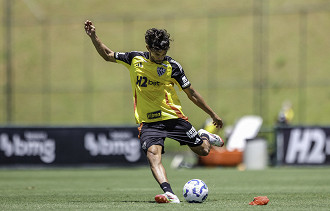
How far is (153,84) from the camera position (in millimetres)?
9945

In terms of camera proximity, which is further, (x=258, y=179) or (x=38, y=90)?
(x=38, y=90)

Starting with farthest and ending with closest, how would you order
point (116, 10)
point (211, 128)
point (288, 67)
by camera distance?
point (116, 10), point (288, 67), point (211, 128)

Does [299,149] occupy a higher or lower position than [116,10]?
lower

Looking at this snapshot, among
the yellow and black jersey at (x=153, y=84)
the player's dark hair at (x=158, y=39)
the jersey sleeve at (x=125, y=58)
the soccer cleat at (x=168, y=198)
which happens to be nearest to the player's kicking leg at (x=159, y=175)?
the soccer cleat at (x=168, y=198)

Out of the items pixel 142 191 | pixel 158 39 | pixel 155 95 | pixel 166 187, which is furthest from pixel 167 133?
pixel 142 191

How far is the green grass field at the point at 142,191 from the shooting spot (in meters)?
9.28

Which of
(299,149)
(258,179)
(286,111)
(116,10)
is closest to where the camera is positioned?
(258,179)

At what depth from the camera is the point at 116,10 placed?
1761 inches

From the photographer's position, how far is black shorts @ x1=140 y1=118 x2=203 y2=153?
9.92m

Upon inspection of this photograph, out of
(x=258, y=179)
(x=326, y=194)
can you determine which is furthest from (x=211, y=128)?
(x=326, y=194)

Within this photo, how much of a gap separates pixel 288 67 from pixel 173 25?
24.1 feet

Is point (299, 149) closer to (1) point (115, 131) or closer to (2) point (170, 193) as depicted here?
(1) point (115, 131)

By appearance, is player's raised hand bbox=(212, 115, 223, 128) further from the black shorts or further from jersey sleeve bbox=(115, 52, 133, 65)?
jersey sleeve bbox=(115, 52, 133, 65)

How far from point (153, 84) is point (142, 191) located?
10.7ft
